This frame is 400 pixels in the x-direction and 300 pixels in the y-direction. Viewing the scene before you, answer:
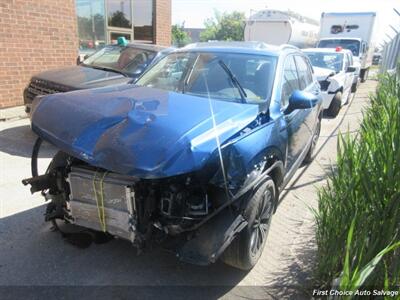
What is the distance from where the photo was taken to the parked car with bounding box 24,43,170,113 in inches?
236

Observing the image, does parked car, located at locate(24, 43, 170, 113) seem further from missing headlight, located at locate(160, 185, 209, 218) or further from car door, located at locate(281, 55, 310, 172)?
missing headlight, located at locate(160, 185, 209, 218)

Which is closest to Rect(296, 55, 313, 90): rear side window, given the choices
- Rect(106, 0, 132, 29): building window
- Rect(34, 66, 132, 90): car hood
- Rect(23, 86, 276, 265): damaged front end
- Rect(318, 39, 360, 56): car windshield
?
Rect(23, 86, 276, 265): damaged front end

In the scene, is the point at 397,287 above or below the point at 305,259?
above

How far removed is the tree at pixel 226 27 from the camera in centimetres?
4834

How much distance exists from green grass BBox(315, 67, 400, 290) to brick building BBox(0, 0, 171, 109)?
768 cm

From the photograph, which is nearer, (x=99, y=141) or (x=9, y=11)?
(x=99, y=141)

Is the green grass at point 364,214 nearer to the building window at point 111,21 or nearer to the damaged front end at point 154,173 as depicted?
the damaged front end at point 154,173

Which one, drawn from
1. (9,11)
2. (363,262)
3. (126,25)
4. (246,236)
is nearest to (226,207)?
(246,236)

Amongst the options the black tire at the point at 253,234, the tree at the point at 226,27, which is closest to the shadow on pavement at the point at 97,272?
the black tire at the point at 253,234

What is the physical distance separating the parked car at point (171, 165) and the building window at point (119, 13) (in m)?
9.02

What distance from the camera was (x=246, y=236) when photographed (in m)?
2.79

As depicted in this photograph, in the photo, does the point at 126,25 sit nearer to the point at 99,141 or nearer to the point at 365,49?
the point at 99,141

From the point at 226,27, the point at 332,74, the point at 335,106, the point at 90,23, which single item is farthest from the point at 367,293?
the point at 226,27

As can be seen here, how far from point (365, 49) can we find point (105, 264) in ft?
59.8
